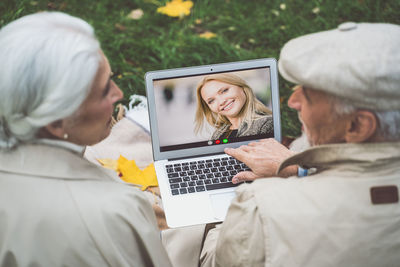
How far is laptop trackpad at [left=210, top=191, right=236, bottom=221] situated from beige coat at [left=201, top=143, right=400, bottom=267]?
0.58 metres

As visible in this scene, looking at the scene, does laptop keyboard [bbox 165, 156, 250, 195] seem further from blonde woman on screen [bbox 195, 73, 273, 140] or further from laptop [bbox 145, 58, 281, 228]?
blonde woman on screen [bbox 195, 73, 273, 140]

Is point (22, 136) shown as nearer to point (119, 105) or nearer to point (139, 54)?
point (119, 105)

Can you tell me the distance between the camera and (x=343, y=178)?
152 centimetres

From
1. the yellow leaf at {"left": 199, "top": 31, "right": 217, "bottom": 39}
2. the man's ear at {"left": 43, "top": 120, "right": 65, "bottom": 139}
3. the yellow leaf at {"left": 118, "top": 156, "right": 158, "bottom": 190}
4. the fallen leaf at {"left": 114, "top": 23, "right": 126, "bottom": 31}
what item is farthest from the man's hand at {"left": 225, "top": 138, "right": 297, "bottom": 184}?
the fallen leaf at {"left": 114, "top": 23, "right": 126, "bottom": 31}

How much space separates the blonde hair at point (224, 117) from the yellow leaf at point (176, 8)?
6.26 ft

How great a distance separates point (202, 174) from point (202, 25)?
6.93 feet

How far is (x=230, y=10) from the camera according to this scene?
421cm


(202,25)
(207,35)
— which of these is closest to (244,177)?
(207,35)

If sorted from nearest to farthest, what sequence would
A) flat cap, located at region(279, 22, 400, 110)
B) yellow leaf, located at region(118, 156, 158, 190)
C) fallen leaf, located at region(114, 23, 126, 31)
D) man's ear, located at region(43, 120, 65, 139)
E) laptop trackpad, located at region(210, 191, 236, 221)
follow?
1. flat cap, located at region(279, 22, 400, 110)
2. man's ear, located at region(43, 120, 65, 139)
3. laptop trackpad, located at region(210, 191, 236, 221)
4. yellow leaf, located at region(118, 156, 158, 190)
5. fallen leaf, located at region(114, 23, 126, 31)

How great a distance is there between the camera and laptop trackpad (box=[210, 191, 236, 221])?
7.08ft

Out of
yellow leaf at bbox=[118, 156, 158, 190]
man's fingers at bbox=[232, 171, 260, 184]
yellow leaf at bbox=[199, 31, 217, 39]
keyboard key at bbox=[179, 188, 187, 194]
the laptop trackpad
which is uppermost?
yellow leaf at bbox=[199, 31, 217, 39]

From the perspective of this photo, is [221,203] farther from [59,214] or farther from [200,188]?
[59,214]

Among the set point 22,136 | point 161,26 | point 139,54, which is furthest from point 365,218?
point 161,26

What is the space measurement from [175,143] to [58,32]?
1.08 m
